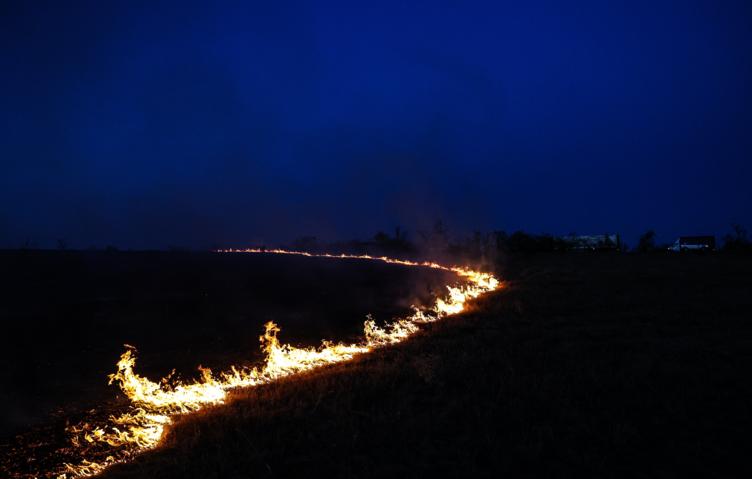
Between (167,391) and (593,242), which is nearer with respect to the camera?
(167,391)

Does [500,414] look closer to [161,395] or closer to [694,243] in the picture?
[161,395]

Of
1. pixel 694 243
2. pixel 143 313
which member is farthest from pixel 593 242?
pixel 143 313

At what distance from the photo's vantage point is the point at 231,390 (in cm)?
711

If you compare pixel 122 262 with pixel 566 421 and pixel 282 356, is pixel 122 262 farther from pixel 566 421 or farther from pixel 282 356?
pixel 566 421

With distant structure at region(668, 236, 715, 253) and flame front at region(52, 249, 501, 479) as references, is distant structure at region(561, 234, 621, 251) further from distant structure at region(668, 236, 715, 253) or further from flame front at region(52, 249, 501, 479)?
flame front at region(52, 249, 501, 479)

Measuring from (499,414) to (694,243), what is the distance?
45.0 m

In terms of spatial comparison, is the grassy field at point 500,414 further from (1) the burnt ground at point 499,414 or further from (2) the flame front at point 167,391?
(2) the flame front at point 167,391

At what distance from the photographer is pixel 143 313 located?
10562 millimetres

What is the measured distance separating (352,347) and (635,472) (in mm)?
6083

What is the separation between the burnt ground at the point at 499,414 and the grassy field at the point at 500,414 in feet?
0.07

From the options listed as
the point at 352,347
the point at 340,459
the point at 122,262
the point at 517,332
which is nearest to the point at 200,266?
the point at 122,262

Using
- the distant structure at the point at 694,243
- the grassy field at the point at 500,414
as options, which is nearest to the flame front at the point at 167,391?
the grassy field at the point at 500,414

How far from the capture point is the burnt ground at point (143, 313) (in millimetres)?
7181

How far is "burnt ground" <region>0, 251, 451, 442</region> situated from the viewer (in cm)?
718
